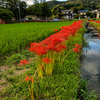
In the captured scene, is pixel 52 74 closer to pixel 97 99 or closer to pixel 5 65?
pixel 97 99

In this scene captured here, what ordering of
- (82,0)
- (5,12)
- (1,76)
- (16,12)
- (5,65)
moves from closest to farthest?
1. (1,76)
2. (5,65)
3. (5,12)
4. (16,12)
5. (82,0)

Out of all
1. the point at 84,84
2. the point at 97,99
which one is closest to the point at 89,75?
the point at 84,84

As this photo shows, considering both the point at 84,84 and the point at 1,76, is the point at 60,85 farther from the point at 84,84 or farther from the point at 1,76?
the point at 1,76

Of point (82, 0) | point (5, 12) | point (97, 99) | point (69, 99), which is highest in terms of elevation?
point (82, 0)

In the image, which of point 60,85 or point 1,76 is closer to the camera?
point 60,85

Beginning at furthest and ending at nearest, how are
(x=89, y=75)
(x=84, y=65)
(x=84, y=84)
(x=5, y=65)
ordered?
(x=84, y=65) → (x=5, y=65) → (x=89, y=75) → (x=84, y=84)

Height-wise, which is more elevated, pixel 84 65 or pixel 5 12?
pixel 5 12

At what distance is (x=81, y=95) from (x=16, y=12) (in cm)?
4315

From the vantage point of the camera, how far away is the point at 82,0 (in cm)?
10394

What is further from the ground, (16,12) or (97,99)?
(16,12)

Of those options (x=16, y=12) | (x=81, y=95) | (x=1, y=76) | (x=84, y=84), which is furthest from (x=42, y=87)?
(x=16, y=12)

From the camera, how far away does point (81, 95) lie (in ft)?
7.78

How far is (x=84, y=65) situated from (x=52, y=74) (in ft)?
5.65

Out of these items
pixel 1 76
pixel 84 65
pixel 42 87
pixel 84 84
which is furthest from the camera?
pixel 84 65
